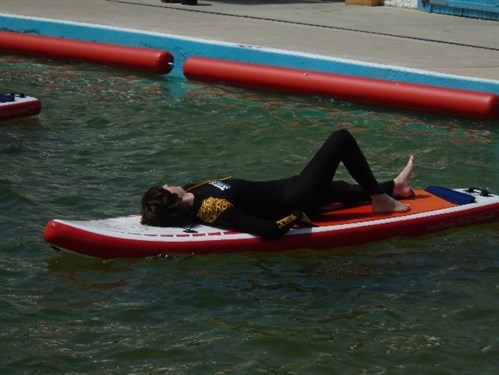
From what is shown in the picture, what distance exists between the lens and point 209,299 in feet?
22.7

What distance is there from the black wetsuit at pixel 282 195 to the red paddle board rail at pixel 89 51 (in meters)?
5.90

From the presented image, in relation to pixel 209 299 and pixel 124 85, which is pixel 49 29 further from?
pixel 209 299

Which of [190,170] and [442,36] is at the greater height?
[442,36]

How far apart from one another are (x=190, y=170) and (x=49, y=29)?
20.5 ft

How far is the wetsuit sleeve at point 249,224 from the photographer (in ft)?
24.2

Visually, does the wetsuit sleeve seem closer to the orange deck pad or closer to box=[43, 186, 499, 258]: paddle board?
box=[43, 186, 499, 258]: paddle board

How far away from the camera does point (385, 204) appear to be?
797cm

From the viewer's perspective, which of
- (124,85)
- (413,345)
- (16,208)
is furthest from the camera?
(124,85)

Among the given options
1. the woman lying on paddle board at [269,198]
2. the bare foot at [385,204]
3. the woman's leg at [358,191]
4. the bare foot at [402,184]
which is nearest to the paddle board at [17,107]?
the woman lying on paddle board at [269,198]

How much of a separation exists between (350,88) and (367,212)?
4.18m

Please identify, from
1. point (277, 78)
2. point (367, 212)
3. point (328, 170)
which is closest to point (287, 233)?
point (328, 170)

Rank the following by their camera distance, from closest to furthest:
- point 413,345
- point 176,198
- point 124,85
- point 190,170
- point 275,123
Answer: point 413,345, point 176,198, point 190,170, point 275,123, point 124,85

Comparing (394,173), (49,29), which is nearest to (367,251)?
(394,173)

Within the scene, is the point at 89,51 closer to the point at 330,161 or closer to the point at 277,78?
the point at 277,78
